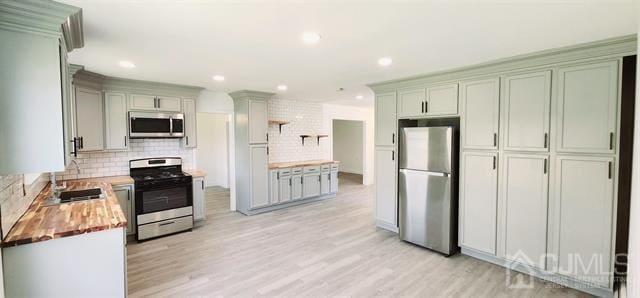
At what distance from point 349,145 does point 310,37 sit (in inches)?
349

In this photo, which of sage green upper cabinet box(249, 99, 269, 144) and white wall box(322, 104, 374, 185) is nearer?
sage green upper cabinet box(249, 99, 269, 144)

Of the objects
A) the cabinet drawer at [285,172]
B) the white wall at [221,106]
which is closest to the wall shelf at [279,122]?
the white wall at [221,106]

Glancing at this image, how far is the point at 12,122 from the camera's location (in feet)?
5.44

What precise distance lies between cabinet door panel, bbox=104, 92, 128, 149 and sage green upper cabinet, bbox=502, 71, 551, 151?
502 centimetres

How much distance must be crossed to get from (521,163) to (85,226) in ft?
12.9

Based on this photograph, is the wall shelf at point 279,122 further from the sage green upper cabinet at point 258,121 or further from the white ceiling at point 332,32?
the white ceiling at point 332,32

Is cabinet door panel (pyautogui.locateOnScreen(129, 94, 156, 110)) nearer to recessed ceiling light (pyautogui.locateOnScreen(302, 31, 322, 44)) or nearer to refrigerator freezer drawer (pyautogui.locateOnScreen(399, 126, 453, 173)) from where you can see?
recessed ceiling light (pyautogui.locateOnScreen(302, 31, 322, 44))

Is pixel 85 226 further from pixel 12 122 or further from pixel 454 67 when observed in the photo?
pixel 454 67

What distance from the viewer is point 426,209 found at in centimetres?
365

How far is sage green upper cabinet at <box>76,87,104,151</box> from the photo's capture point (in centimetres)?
366

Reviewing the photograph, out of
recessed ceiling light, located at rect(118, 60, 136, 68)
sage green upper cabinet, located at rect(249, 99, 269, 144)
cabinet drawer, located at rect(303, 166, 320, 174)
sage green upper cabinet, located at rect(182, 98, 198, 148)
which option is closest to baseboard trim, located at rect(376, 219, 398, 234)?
cabinet drawer, located at rect(303, 166, 320, 174)

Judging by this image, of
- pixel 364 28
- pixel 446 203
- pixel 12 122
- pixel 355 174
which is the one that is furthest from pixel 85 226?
pixel 355 174

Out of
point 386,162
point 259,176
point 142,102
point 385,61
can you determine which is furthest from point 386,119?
point 142,102

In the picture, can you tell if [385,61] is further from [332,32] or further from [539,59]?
[539,59]
